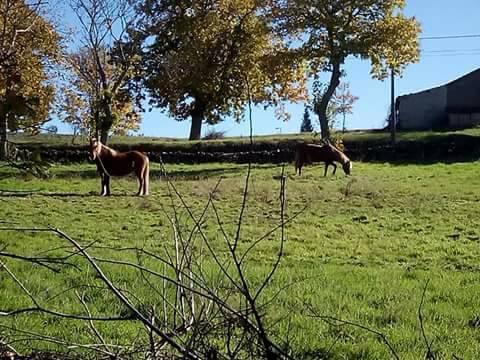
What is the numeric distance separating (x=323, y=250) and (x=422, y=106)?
46369 millimetres

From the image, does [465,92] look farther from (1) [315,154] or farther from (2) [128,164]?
(2) [128,164]

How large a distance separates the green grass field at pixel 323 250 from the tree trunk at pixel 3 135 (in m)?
0.08

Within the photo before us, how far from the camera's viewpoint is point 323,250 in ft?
37.0

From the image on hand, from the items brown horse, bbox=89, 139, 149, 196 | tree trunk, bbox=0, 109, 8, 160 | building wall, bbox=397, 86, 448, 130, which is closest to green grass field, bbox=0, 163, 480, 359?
tree trunk, bbox=0, 109, 8, 160

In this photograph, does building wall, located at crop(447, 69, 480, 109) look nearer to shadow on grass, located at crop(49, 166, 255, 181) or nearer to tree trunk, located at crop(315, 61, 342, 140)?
tree trunk, located at crop(315, 61, 342, 140)

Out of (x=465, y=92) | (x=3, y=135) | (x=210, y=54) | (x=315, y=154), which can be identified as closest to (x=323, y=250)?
(x=3, y=135)

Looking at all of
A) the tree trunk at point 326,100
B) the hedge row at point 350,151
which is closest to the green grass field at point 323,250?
the hedge row at point 350,151

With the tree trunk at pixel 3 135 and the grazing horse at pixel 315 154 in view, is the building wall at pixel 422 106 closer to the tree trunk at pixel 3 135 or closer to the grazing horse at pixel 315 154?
the grazing horse at pixel 315 154

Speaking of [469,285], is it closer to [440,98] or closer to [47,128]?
[47,128]

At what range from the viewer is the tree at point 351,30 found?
35.5 metres

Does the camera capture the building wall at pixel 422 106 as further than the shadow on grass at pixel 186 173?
Yes

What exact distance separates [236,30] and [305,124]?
33852 millimetres

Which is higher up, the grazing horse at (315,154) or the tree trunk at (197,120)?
the tree trunk at (197,120)

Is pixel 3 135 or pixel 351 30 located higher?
pixel 351 30
